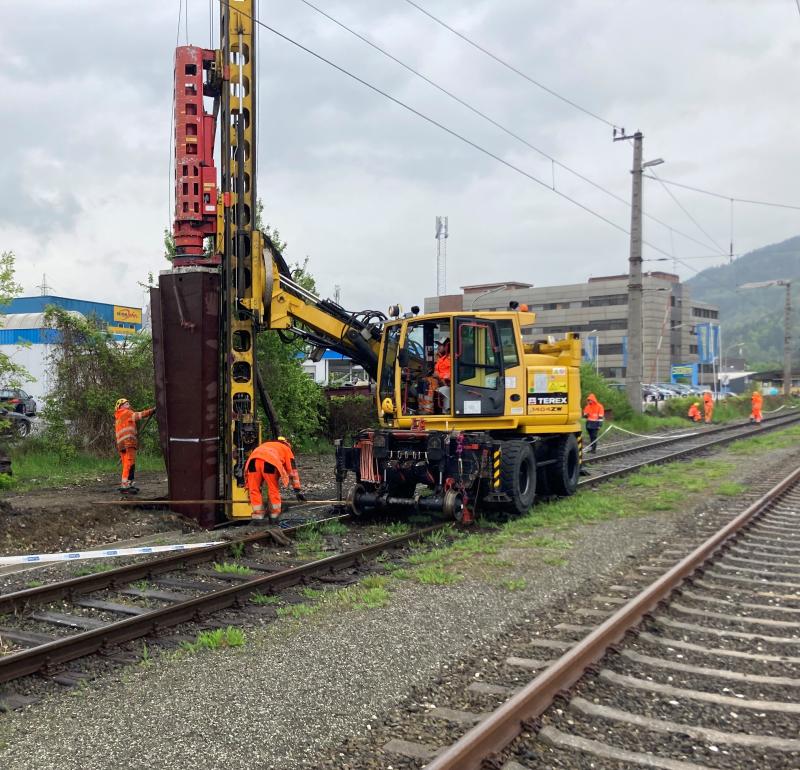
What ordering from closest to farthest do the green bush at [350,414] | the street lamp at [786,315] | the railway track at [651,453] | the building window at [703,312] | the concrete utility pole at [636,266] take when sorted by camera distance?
1. the railway track at [651,453]
2. the green bush at [350,414]
3. the concrete utility pole at [636,266]
4. the street lamp at [786,315]
5. the building window at [703,312]

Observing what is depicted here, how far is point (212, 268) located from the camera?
10.7 meters

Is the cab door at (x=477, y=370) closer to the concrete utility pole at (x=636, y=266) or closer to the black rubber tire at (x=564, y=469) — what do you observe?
the black rubber tire at (x=564, y=469)

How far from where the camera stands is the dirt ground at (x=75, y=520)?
31.7 ft

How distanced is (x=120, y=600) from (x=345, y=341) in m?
5.82

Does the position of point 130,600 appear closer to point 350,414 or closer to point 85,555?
point 85,555

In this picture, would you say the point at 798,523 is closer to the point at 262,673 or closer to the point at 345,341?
the point at 345,341

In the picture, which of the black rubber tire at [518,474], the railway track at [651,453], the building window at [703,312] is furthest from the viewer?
the building window at [703,312]

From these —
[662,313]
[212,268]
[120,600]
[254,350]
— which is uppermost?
[662,313]

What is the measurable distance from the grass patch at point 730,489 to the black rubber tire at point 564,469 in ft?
8.05

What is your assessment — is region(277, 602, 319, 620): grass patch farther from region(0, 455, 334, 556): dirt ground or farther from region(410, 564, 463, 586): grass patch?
region(0, 455, 334, 556): dirt ground

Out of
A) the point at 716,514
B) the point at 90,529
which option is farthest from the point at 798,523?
the point at 90,529

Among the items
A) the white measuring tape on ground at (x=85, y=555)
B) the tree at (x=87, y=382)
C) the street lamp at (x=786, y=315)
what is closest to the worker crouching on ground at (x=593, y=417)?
the tree at (x=87, y=382)

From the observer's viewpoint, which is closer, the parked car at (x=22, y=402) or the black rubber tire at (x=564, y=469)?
the black rubber tire at (x=564, y=469)

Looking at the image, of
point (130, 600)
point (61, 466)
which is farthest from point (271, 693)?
point (61, 466)
